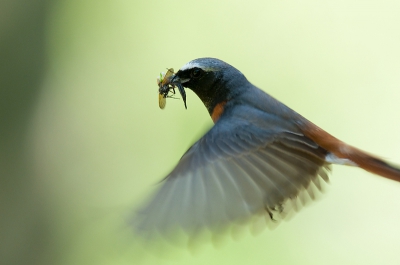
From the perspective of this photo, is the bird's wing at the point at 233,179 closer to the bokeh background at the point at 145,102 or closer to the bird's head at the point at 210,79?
the bird's head at the point at 210,79

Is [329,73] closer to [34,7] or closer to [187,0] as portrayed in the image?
[187,0]

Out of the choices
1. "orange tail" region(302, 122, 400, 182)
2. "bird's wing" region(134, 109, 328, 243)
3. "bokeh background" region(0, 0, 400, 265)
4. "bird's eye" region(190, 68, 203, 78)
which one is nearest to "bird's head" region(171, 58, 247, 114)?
"bird's eye" region(190, 68, 203, 78)

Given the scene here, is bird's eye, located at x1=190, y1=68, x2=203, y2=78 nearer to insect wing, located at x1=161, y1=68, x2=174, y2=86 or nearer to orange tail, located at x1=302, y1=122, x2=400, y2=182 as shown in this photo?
insect wing, located at x1=161, y1=68, x2=174, y2=86

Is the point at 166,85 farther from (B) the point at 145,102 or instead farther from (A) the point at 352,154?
(B) the point at 145,102

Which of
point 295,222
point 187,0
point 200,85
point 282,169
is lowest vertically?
point 295,222

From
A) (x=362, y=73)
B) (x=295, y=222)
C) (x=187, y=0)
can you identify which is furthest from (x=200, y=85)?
(x=187, y=0)

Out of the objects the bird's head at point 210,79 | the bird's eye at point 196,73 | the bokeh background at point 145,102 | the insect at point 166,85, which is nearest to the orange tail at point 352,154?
the bird's head at point 210,79

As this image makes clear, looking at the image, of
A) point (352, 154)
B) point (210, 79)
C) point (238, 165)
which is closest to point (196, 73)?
point (210, 79)

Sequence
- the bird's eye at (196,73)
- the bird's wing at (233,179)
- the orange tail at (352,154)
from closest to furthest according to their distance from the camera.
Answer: the bird's wing at (233,179)
the orange tail at (352,154)
the bird's eye at (196,73)
